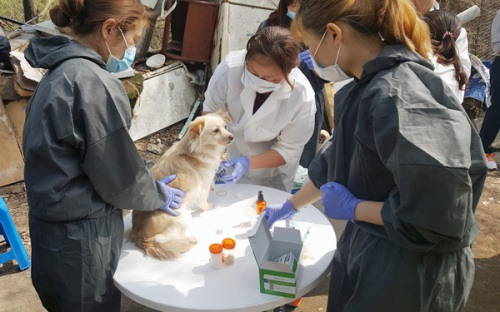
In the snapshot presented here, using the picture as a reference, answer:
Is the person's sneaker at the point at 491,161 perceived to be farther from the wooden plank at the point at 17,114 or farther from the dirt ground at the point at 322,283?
the wooden plank at the point at 17,114

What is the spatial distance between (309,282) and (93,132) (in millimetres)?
1153

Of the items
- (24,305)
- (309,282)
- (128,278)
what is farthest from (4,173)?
(309,282)

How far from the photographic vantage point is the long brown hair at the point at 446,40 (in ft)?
9.27

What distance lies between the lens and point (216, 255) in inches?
72.9

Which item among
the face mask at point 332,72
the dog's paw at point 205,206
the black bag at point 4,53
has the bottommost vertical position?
the black bag at point 4,53

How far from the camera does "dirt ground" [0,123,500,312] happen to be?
3.22 metres

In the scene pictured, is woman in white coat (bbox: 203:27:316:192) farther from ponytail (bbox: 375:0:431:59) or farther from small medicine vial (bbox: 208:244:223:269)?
ponytail (bbox: 375:0:431:59)

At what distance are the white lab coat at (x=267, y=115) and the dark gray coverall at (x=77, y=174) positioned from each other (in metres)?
1.12

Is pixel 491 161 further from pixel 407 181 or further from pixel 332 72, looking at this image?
pixel 407 181

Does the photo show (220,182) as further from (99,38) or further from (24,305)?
(24,305)

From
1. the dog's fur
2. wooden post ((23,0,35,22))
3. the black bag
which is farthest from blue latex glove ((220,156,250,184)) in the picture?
wooden post ((23,0,35,22))

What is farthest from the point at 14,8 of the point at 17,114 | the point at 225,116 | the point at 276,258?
the point at 276,258

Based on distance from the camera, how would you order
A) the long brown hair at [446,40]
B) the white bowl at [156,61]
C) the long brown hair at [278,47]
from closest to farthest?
the long brown hair at [278,47], the long brown hair at [446,40], the white bowl at [156,61]

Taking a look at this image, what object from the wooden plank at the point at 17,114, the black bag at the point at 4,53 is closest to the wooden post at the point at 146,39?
the black bag at the point at 4,53
